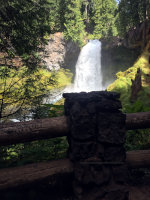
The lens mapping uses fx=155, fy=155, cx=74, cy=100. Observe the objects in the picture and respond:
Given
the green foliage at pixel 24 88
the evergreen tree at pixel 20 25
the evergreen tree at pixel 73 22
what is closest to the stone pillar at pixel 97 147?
the green foliage at pixel 24 88

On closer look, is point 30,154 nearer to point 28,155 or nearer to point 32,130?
point 28,155

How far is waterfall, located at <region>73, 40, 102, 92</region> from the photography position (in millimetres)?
26281

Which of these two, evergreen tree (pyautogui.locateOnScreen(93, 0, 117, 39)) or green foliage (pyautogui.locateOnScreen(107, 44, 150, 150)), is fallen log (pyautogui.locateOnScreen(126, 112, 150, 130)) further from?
evergreen tree (pyautogui.locateOnScreen(93, 0, 117, 39))

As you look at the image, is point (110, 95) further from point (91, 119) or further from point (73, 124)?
point (73, 124)

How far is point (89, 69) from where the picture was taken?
26.9m

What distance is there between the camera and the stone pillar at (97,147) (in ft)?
7.54

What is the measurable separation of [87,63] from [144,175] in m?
25.3

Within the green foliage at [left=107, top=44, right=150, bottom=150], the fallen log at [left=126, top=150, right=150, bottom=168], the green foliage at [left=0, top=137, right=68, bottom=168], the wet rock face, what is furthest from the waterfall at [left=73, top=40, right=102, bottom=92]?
the fallen log at [left=126, top=150, right=150, bottom=168]

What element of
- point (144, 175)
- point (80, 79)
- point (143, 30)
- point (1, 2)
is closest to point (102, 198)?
point (144, 175)

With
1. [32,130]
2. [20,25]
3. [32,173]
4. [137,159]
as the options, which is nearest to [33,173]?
[32,173]

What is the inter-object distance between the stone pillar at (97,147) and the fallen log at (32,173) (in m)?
0.20

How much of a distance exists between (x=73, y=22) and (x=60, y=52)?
546 cm

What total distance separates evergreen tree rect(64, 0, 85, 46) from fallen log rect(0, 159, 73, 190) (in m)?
26.4

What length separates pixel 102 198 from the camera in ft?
7.38
